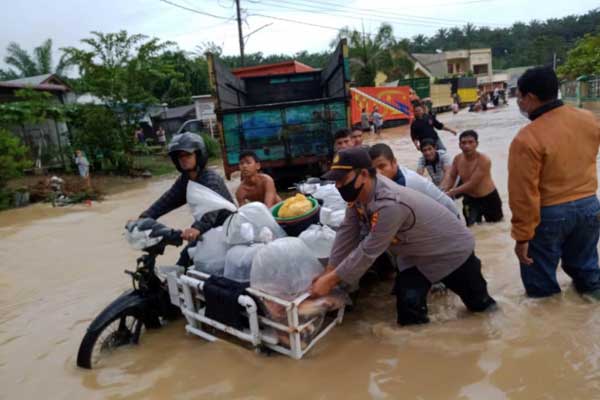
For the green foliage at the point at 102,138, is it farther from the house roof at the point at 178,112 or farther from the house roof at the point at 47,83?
the house roof at the point at 178,112

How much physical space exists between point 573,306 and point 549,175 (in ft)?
3.01

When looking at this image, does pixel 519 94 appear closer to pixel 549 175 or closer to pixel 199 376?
pixel 549 175

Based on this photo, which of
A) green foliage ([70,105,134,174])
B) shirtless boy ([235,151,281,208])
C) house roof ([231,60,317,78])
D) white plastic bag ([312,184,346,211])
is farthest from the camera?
green foliage ([70,105,134,174])

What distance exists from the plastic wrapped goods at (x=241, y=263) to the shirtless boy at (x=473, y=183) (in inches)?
112

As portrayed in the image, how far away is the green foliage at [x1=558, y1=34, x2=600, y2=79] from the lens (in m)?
19.8

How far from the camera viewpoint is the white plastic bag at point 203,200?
316 cm

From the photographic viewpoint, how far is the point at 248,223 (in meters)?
3.05

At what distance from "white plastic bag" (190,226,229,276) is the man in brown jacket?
1835 mm

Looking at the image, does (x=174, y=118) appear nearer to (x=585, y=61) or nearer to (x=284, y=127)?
(x=585, y=61)

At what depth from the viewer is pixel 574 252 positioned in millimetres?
2971

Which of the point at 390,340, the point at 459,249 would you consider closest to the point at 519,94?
the point at 459,249

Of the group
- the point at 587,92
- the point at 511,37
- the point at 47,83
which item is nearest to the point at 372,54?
the point at 587,92

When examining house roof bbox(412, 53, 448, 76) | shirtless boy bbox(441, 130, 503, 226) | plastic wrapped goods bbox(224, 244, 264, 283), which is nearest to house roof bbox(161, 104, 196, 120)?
shirtless boy bbox(441, 130, 503, 226)

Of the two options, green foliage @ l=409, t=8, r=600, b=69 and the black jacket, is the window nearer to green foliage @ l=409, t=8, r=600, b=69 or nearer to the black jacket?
green foliage @ l=409, t=8, r=600, b=69
